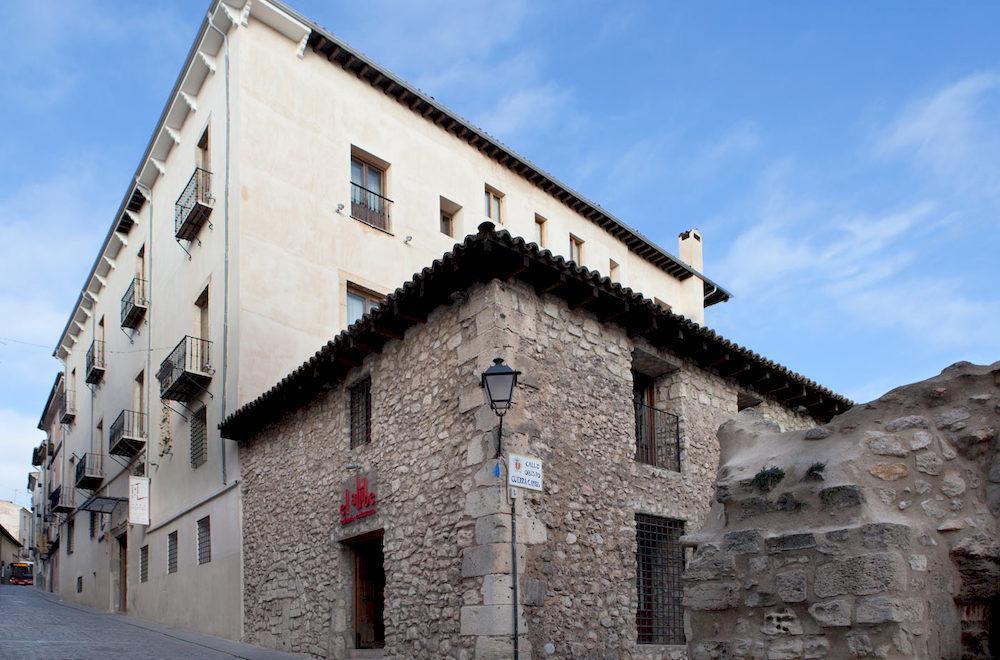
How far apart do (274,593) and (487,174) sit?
34.0ft

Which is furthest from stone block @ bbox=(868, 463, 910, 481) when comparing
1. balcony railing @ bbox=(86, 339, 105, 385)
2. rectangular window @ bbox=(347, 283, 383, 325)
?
balcony railing @ bbox=(86, 339, 105, 385)

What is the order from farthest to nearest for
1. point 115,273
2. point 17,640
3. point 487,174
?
point 115,273, point 487,174, point 17,640

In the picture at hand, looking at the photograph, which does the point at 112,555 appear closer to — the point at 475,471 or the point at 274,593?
the point at 274,593

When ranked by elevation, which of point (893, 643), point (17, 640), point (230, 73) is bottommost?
point (17, 640)

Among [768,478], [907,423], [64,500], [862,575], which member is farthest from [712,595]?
[64,500]

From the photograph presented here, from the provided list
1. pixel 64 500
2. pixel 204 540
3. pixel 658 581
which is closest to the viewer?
pixel 658 581

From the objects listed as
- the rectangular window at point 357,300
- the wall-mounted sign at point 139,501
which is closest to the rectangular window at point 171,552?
the wall-mounted sign at point 139,501

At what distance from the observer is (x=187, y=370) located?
52.4 feet

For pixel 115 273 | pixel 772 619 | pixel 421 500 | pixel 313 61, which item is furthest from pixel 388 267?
pixel 772 619

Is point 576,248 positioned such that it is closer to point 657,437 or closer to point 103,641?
point 657,437

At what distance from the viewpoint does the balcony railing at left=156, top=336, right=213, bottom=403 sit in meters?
16.0

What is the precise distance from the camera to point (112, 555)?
22.7 m

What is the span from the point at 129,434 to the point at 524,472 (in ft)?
47.4

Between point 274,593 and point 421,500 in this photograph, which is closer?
point 421,500
